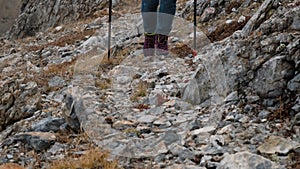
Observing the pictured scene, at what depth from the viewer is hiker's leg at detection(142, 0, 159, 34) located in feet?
33.7

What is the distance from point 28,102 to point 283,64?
5788 millimetres

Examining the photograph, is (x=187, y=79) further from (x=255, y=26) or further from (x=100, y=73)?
(x=100, y=73)

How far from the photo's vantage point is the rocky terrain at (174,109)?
20.6 feet

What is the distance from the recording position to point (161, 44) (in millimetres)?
10477

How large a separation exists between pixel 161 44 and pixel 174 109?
2832 millimetres

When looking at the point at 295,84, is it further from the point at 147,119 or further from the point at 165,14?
the point at 165,14

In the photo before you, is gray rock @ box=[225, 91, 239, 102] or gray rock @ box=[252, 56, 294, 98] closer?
Result: gray rock @ box=[252, 56, 294, 98]

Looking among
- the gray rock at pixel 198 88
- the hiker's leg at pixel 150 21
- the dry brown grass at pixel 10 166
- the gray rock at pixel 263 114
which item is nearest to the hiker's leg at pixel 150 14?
the hiker's leg at pixel 150 21

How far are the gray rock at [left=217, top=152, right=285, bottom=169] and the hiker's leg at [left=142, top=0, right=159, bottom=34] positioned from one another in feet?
16.8

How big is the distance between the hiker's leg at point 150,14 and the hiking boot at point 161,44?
0.28 m

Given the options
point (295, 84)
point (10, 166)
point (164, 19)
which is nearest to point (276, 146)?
point (295, 84)

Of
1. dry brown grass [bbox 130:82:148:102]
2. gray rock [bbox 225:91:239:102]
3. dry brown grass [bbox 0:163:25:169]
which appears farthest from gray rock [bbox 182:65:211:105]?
dry brown grass [bbox 0:163:25:169]

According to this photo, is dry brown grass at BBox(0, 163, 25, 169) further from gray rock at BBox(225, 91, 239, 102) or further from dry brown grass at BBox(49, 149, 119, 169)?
gray rock at BBox(225, 91, 239, 102)

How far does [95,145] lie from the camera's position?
7035mm
